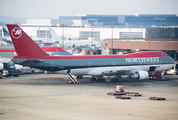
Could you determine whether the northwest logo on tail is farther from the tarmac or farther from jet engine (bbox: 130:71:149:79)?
jet engine (bbox: 130:71:149:79)

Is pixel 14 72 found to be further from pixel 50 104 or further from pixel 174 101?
pixel 174 101

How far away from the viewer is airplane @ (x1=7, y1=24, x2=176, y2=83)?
49375mm

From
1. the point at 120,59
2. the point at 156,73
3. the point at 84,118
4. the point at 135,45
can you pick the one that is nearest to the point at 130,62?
the point at 120,59

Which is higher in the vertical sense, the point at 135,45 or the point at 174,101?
the point at 135,45

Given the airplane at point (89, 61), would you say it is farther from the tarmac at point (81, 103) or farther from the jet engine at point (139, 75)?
the tarmac at point (81, 103)

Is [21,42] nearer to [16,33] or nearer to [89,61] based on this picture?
[16,33]

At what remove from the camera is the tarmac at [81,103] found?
91.4 ft

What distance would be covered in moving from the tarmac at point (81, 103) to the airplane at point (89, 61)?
4.10 meters

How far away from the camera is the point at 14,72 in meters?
64.1

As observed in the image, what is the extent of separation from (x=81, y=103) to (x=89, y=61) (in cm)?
2021

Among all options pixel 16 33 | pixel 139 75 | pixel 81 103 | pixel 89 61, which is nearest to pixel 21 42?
pixel 16 33

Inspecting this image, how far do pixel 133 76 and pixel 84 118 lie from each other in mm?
28383

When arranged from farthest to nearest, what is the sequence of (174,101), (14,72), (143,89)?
(14,72) → (143,89) → (174,101)

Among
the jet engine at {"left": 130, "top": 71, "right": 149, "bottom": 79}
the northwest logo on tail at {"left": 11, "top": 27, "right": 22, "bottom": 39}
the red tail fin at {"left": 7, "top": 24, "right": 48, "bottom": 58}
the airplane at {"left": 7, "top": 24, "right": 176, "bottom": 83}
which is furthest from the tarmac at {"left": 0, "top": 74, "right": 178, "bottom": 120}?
the northwest logo on tail at {"left": 11, "top": 27, "right": 22, "bottom": 39}
